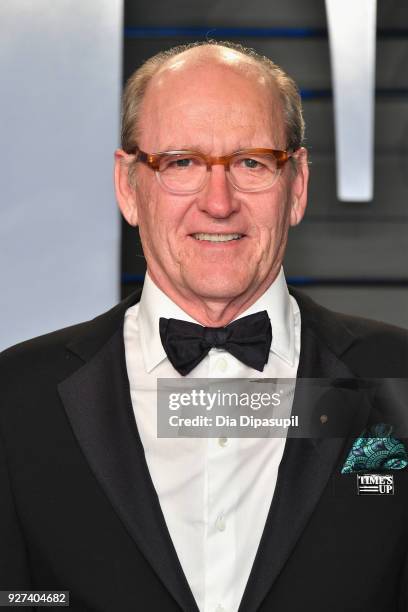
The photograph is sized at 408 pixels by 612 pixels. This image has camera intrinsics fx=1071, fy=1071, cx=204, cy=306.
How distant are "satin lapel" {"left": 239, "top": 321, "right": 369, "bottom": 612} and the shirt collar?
0.18 meters

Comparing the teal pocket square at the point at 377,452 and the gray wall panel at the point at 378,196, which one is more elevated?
the gray wall panel at the point at 378,196

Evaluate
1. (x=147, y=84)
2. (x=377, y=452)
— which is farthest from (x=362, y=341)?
(x=147, y=84)

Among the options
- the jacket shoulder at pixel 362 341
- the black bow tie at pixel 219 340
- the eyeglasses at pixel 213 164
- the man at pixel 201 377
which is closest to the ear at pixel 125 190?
the man at pixel 201 377

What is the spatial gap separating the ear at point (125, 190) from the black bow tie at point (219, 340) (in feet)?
0.74

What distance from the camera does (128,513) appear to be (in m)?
1.61

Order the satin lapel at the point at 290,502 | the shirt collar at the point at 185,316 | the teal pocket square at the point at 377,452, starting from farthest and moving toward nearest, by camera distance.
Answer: the shirt collar at the point at 185,316 < the teal pocket square at the point at 377,452 < the satin lapel at the point at 290,502

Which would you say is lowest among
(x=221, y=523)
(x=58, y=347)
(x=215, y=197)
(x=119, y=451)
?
(x=221, y=523)

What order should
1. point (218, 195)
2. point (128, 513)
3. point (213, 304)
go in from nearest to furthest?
point (128, 513)
point (218, 195)
point (213, 304)

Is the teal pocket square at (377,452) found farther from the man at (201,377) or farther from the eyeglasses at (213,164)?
the eyeglasses at (213,164)

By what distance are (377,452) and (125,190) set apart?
64 cm

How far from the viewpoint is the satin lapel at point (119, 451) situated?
1.58 meters

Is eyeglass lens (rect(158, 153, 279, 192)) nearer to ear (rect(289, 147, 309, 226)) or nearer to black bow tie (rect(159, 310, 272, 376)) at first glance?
ear (rect(289, 147, 309, 226))

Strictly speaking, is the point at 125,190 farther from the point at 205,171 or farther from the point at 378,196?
the point at 378,196

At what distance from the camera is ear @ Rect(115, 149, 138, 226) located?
6.24ft
